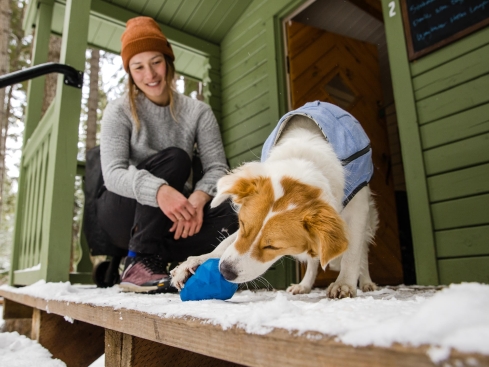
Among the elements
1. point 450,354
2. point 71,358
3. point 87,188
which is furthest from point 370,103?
point 450,354

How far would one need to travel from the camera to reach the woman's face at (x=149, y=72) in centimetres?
247

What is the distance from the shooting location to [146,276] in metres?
1.90

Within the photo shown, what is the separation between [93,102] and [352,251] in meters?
7.31

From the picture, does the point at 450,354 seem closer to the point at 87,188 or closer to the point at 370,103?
the point at 87,188

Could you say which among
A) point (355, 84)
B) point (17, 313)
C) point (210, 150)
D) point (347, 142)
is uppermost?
point (355, 84)

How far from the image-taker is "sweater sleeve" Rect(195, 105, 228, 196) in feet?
7.93

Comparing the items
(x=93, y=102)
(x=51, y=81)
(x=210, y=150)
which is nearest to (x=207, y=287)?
(x=210, y=150)

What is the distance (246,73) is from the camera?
13.2 feet

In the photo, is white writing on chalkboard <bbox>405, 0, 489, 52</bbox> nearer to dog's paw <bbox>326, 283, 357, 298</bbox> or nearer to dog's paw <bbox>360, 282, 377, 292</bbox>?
dog's paw <bbox>360, 282, 377, 292</bbox>

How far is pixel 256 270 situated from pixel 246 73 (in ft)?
10.1

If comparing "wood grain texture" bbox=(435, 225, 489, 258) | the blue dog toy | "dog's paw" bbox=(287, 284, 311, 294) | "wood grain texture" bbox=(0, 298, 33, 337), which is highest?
"wood grain texture" bbox=(435, 225, 489, 258)

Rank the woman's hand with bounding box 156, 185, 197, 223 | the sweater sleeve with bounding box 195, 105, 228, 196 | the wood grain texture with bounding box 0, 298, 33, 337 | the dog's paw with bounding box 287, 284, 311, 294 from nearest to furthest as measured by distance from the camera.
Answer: the dog's paw with bounding box 287, 284, 311, 294
the woman's hand with bounding box 156, 185, 197, 223
the sweater sleeve with bounding box 195, 105, 228, 196
the wood grain texture with bounding box 0, 298, 33, 337

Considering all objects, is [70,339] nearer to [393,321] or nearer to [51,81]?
[393,321]

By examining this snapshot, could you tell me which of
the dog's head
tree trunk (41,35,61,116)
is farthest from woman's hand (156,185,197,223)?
tree trunk (41,35,61,116)
